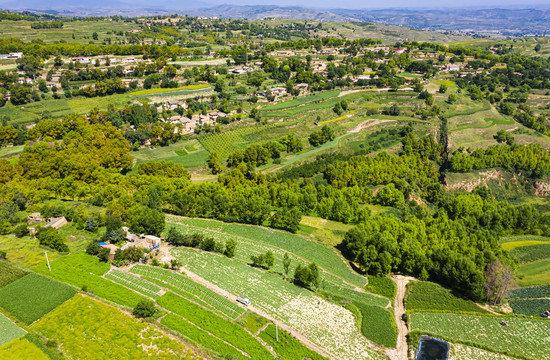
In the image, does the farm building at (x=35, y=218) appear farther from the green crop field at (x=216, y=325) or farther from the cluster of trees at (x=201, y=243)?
the green crop field at (x=216, y=325)

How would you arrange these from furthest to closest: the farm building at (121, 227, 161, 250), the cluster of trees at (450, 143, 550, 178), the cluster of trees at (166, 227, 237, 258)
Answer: the cluster of trees at (450, 143, 550, 178) < the cluster of trees at (166, 227, 237, 258) < the farm building at (121, 227, 161, 250)

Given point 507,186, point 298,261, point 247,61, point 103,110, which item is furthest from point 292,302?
point 247,61

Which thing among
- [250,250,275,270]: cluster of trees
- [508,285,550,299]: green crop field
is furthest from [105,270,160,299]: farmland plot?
[508,285,550,299]: green crop field

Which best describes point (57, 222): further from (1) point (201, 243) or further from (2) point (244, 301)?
(2) point (244, 301)

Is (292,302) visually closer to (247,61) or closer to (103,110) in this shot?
(103,110)

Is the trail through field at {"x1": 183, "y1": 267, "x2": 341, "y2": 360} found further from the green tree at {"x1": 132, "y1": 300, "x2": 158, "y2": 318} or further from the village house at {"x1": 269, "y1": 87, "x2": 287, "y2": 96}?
the village house at {"x1": 269, "y1": 87, "x2": 287, "y2": 96}

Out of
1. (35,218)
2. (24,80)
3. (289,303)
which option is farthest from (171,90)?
(289,303)

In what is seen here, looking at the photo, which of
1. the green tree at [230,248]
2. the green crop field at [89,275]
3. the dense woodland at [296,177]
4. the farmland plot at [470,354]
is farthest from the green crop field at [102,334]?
the farmland plot at [470,354]
